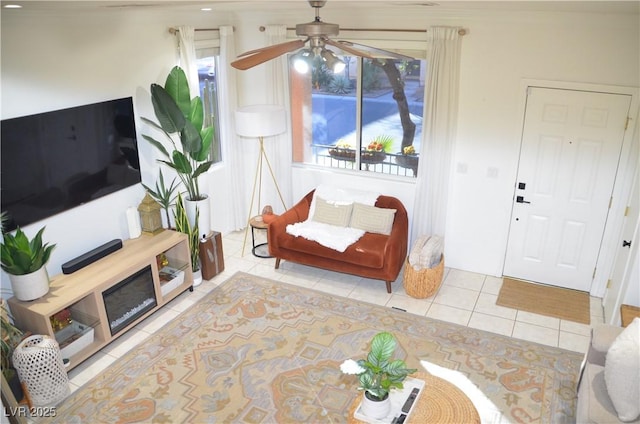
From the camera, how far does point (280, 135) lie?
6.06 m

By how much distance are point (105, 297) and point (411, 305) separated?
2765 mm

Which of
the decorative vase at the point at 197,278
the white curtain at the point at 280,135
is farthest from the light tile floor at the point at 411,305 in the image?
the white curtain at the point at 280,135

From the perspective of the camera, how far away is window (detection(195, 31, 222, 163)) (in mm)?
5594

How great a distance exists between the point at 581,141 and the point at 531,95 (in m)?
0.62

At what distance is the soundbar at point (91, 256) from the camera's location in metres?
4.26

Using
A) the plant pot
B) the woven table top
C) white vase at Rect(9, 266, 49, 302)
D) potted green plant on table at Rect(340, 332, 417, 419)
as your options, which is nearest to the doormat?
the plant pot

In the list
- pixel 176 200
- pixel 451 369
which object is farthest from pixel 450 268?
pixel 176 200

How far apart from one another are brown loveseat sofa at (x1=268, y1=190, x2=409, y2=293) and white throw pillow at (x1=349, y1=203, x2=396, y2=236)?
0.07 m

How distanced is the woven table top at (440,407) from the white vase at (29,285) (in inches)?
98.0

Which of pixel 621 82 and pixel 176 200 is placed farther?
pixel 176 200

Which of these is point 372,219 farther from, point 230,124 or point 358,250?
point 230,124

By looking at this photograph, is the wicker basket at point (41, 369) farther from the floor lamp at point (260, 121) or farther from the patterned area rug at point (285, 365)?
the floor lamp at point (260, 121)

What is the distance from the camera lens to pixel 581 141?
187 inches

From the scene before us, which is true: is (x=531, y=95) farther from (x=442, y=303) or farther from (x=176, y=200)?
(x=176, y=200)
